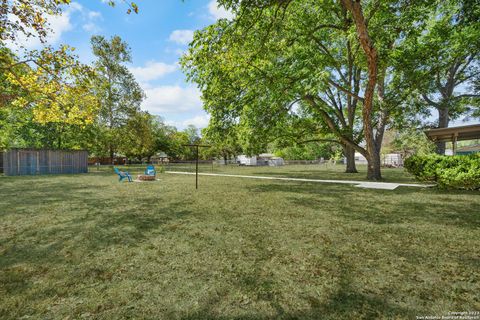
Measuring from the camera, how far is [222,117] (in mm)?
13062

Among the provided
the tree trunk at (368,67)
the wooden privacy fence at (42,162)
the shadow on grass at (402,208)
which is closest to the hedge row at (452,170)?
the shadow on grass at (402,208)

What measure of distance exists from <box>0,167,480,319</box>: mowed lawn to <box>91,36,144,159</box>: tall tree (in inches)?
1046

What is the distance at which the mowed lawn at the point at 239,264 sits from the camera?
249 centimetres

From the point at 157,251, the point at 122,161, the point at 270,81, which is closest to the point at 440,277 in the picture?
the point at 157,251

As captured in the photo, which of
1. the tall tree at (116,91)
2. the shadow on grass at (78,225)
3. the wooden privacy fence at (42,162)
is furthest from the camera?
the tall tree at (116,91)

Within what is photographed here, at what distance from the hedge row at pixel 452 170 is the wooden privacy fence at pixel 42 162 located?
3172 cm

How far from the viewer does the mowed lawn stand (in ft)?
8.18

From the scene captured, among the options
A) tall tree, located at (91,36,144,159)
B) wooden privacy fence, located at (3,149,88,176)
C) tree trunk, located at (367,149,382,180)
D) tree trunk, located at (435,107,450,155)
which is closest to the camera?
tree trunk, located at (367,149,382,180)

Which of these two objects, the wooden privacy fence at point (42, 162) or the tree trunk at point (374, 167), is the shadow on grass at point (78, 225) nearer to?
the tree trunk at point (374, 167)

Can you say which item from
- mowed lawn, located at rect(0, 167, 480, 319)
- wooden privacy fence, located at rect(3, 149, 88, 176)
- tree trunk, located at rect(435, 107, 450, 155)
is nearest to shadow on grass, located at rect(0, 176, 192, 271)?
mowed lawn, located at rect(0, 167, 480, 319)

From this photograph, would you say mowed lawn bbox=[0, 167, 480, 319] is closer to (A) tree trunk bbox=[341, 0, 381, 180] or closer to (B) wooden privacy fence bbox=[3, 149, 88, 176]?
(A) tree trunk bbox=[341, 0, 381, 180]

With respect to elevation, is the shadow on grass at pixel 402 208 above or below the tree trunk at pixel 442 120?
below

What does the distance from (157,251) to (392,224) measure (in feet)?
18.4

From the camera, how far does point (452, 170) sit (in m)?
10.4
